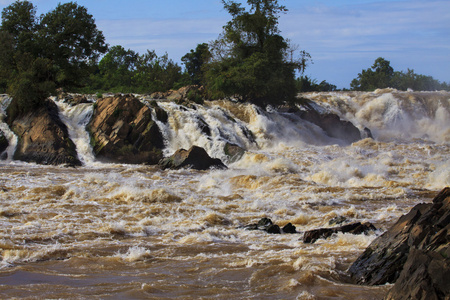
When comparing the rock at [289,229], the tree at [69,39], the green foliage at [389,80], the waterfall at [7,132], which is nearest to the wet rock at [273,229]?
the rock at [289,229]

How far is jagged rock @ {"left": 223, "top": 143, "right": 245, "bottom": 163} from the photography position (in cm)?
2069

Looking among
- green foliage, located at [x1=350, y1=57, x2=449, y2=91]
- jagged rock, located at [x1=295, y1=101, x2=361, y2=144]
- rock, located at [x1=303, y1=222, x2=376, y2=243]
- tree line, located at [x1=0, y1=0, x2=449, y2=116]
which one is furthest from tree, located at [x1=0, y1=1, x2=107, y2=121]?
green foliage, located at [x1=350, y1=57, x2=449, y2=91]

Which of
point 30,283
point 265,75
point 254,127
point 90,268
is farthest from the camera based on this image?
point 265,75

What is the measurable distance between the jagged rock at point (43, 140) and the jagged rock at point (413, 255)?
50.6 feet

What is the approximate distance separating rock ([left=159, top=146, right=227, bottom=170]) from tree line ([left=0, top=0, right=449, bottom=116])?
23.2ft

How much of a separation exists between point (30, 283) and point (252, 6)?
2657 centimetres

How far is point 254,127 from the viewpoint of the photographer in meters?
25.8

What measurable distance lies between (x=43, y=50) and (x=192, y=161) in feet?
34.5

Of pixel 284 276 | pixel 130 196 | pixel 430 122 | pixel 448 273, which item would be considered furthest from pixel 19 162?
pixel 430 122

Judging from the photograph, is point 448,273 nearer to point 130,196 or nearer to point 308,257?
point 308,257

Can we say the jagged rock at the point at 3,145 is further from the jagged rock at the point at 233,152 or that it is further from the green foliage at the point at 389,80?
the green foliage at the point at 389,80

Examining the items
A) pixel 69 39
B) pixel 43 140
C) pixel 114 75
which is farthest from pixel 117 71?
pixel 43 140

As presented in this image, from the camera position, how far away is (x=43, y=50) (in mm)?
24484

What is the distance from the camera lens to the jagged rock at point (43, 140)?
2039 centimetres
